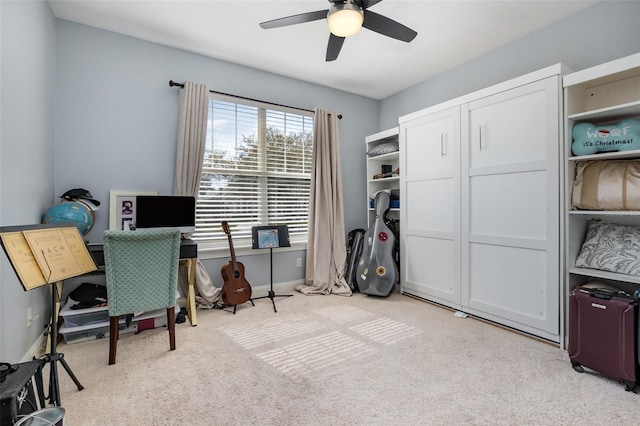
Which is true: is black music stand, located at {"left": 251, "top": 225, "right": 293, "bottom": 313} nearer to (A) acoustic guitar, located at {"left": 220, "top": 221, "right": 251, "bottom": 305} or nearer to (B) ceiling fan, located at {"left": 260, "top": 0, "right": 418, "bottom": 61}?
(A) acoustic guitar, located at {"left": 220, "top": 221, "right": 251, "bottom": 305}

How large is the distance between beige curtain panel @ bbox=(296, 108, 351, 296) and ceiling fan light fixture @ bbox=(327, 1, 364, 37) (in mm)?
1978

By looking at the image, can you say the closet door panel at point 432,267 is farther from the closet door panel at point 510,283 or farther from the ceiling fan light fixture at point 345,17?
the ceiling fan light fixture at point 345,17

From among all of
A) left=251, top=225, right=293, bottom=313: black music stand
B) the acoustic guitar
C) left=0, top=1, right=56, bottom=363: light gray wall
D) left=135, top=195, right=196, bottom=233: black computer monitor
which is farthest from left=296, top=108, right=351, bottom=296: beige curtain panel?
left=0, top=1, right=56, bottom=363: light gray wall

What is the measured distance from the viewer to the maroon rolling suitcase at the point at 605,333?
5.97 ft

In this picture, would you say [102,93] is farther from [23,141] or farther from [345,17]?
[345,17]

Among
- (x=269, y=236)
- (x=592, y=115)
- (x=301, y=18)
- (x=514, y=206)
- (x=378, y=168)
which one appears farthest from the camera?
(x=378, y=168)

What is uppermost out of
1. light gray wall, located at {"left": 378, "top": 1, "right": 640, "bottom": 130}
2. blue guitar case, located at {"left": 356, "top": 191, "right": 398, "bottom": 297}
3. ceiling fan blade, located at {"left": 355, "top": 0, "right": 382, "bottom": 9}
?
light gray wall, located at {"left": 378, "top": 1, "right": 640, "bottom": 130}

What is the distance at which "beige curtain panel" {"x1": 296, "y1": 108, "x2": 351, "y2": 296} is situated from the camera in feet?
13.1

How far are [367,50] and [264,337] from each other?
301cm

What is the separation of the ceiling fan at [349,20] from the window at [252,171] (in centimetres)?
154

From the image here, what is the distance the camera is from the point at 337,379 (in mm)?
1946

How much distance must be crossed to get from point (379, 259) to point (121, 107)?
3.14 m

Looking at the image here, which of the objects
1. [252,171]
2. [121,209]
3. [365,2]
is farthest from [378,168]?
[121,209]

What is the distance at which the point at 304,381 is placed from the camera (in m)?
1.93
